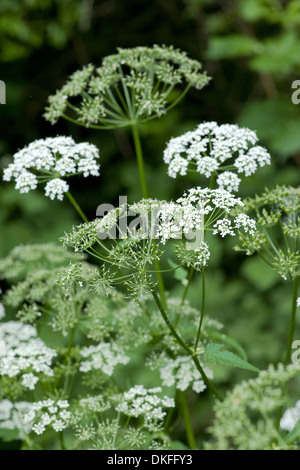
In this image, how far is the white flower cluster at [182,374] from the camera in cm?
215

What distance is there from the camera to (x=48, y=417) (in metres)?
1.96

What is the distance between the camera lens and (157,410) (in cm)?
198

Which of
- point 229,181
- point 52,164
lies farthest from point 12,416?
point 229,181

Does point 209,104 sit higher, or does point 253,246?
point 209,104

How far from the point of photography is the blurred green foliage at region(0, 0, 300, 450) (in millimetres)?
5156

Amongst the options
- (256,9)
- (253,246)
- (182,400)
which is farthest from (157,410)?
(256,9)

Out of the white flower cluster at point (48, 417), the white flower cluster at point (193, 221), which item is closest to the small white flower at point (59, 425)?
the white flower cluster at point (48, 417)

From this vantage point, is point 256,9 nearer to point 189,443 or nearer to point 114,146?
point 114,146

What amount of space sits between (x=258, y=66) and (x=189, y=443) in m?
3.62

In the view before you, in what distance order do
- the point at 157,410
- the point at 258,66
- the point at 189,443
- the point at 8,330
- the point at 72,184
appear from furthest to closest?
the point at 72,184
the point at 258,66
the point at 8,330
the point at 189,443
the point at 157,410

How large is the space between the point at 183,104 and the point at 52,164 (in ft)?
15.2

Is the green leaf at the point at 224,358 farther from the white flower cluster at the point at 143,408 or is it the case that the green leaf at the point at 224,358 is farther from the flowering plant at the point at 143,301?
the white flower cluster at the point at 143,408

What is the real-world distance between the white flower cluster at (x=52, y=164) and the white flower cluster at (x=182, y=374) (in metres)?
0.77

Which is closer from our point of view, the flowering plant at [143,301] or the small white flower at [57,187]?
the flowering plant at [143,301]
